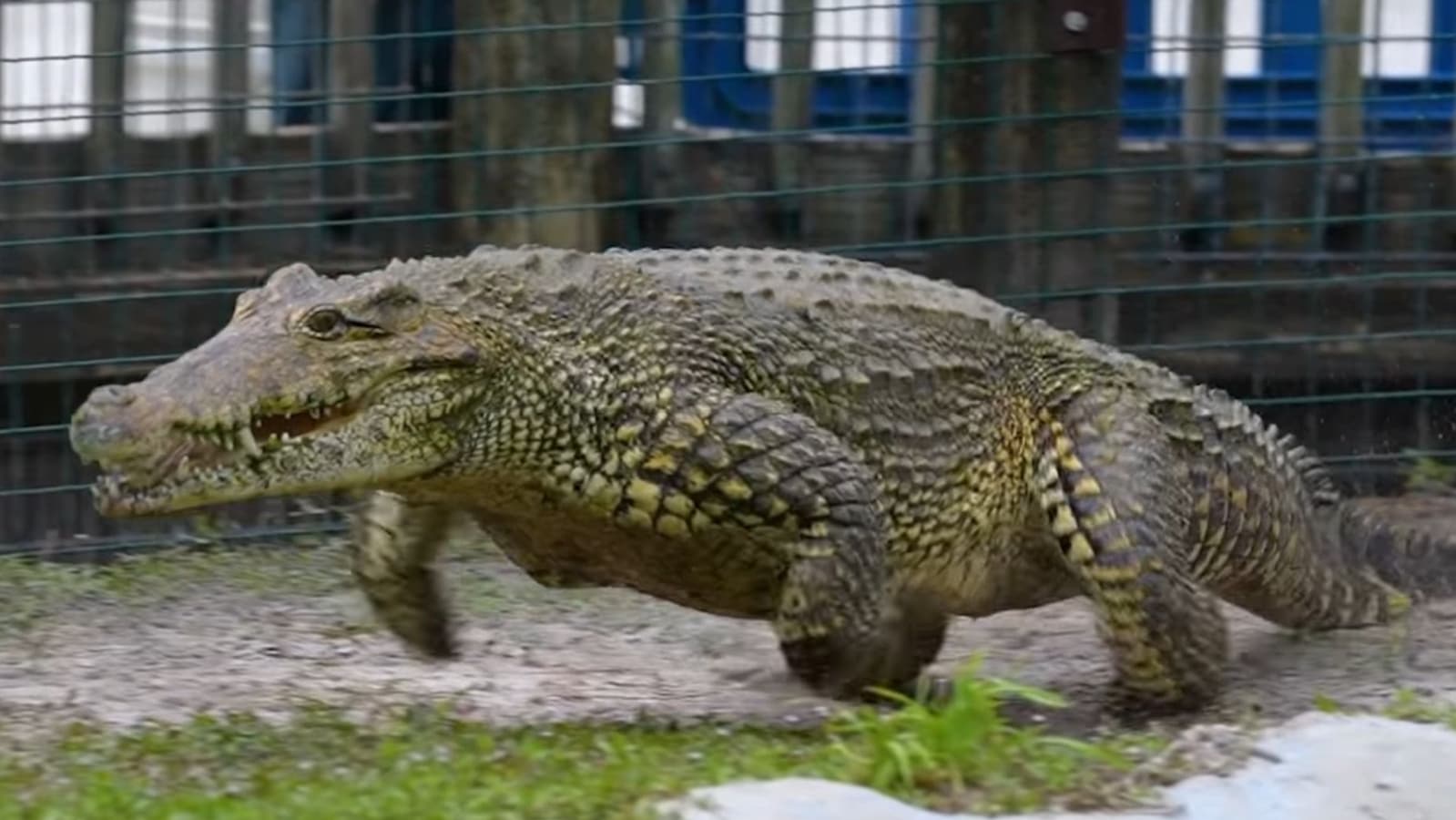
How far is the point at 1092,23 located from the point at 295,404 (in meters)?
3.75

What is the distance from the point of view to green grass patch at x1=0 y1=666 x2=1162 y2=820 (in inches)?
196

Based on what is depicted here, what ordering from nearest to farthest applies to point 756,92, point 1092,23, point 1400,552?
point 1400,552 → point 1092,23 → point 756,92

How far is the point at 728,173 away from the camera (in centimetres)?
903

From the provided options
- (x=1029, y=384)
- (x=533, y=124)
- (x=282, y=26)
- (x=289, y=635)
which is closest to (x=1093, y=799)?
(x=1029, y=384)

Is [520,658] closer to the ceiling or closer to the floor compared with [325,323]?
closer to the floor

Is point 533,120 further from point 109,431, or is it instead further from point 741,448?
point 109,431

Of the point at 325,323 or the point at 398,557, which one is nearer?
the point at 325,323

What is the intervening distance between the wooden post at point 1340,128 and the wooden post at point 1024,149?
795 millimetres

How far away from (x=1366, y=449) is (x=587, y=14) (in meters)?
2.86

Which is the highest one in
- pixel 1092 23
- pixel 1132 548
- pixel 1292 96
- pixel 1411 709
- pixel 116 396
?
pixel 1092 23

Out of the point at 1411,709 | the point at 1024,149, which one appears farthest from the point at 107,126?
the point at 1411,709

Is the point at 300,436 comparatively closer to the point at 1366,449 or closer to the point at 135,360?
the point at 135,360

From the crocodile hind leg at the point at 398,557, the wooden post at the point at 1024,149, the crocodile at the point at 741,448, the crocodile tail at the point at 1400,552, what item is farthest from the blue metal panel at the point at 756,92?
the crocodile hind leg at the point at 398,557

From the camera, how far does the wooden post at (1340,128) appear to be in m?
9.09
